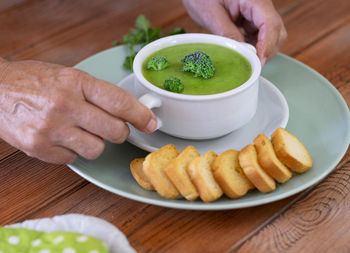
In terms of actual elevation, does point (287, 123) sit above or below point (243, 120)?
below

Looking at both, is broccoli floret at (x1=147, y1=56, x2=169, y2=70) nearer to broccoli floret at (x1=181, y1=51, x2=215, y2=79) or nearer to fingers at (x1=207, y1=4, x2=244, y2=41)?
broccoli floret at (x1=181, y1=51, x2=215, y2=79)

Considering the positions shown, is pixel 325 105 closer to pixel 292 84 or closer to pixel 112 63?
pixel 292 84

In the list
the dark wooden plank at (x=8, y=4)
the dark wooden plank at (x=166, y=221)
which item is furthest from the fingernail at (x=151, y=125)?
the dark wooden plank at (x=8, y=4)

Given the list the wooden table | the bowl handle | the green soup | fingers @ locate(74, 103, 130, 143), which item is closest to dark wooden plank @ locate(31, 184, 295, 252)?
the wooden table

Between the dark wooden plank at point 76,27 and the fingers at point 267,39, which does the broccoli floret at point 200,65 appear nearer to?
the fingers at point 267,39

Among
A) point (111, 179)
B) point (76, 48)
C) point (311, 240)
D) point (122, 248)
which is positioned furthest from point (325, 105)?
point (76, 48)

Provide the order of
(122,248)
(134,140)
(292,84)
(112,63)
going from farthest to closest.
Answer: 1. (112,63)
2. (292,84)
3. (134,140)
4. (122,248)

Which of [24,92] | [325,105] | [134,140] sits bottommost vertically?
[325,105]
